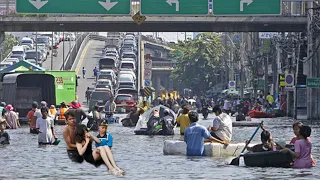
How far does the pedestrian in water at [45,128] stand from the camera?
33969 millimetres

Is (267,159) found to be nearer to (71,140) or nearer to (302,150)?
(302,150)

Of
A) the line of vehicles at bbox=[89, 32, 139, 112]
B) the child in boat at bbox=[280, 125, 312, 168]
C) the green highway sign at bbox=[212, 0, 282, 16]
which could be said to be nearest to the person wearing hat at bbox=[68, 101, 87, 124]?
the child in boat at bbox=[280, 125, 312, 168]

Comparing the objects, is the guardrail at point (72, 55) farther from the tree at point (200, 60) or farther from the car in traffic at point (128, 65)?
the tree at point (200, 60)

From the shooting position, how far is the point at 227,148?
28766 millimetres

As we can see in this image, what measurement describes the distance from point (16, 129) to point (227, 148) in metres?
20.2

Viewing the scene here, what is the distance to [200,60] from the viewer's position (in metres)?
146

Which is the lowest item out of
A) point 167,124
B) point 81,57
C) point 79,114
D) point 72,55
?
point 167,124

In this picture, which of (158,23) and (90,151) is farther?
(158,23)

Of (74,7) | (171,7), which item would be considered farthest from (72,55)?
(171,7)

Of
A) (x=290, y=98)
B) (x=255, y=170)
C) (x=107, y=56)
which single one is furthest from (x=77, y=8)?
(x=107, y=56)

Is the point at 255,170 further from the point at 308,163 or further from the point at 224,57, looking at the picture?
the point at 224,57

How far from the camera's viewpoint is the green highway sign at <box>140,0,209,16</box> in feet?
150

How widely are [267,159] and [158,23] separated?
30.1m

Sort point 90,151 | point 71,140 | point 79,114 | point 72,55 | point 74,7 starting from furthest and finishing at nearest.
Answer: point 72,55 → point 74,7 → point 79,114 → point 71,140 → point 90,151
